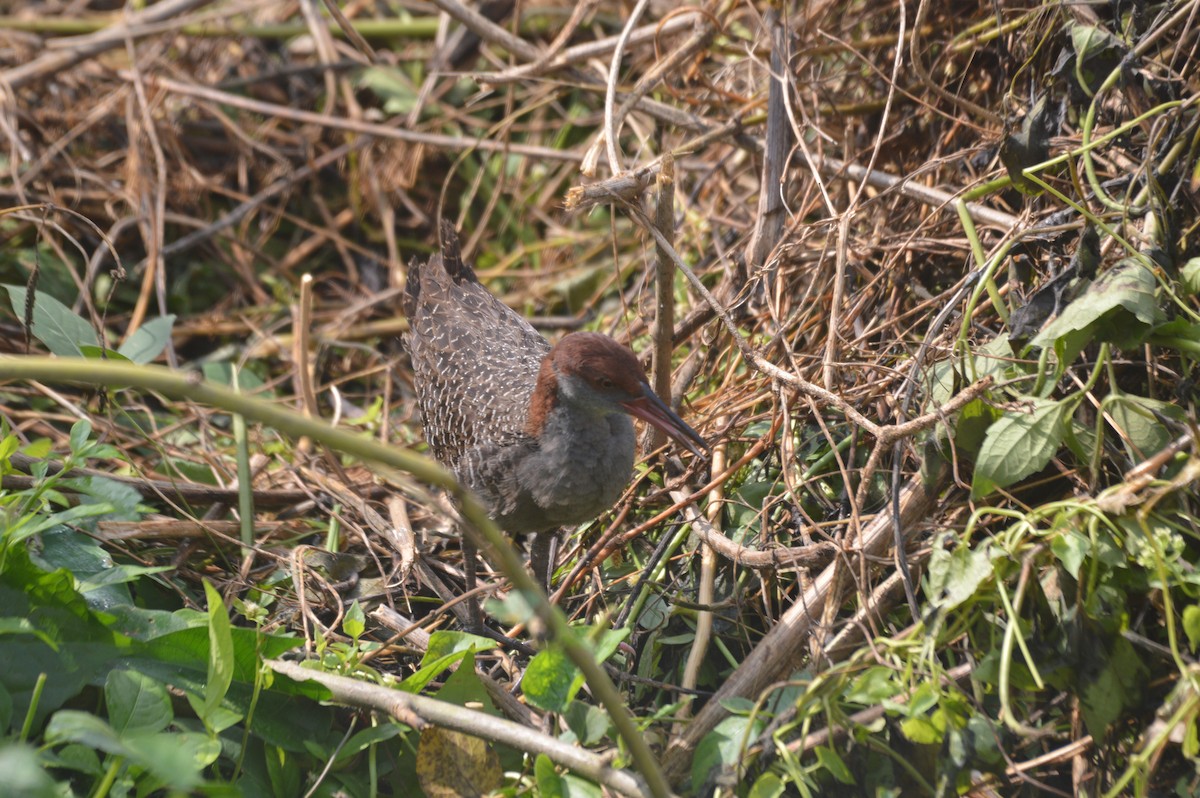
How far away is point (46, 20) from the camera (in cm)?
582

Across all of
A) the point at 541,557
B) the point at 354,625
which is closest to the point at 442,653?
the point at 354,625

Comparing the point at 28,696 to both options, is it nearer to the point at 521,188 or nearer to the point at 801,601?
the point at 801,601

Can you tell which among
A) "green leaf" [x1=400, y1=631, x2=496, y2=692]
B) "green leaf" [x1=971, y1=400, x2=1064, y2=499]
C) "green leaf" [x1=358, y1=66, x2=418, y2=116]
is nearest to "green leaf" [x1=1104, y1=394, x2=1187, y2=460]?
"green leaf" [x1=971, y1=400, x2=1064, y2=499]

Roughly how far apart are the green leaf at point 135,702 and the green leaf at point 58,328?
1.15 m

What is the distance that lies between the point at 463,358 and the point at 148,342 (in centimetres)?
102

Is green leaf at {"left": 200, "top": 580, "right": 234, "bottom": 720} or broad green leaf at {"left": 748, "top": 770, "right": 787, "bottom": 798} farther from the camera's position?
green leaf at {"left": 200, "top": 580, "right": 234, "bottom": 720}

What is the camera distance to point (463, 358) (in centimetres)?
374

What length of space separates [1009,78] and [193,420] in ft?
10.5

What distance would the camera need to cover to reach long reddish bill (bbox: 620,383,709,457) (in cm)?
303

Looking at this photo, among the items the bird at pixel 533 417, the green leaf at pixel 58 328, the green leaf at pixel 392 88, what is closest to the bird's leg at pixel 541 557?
the bird at pixel 533 417

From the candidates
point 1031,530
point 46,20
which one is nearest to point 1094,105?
point 1031,530

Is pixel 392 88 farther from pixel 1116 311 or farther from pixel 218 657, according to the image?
pixel 1116 311

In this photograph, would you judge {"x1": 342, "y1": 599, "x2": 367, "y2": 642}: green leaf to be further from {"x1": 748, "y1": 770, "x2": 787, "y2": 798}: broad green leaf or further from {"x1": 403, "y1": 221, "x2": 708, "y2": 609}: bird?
{"x1": 748, "y1": 770, "x2": 787, "y2": 798}: broad green leaf

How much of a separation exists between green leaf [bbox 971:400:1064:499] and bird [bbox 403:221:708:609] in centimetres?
80
